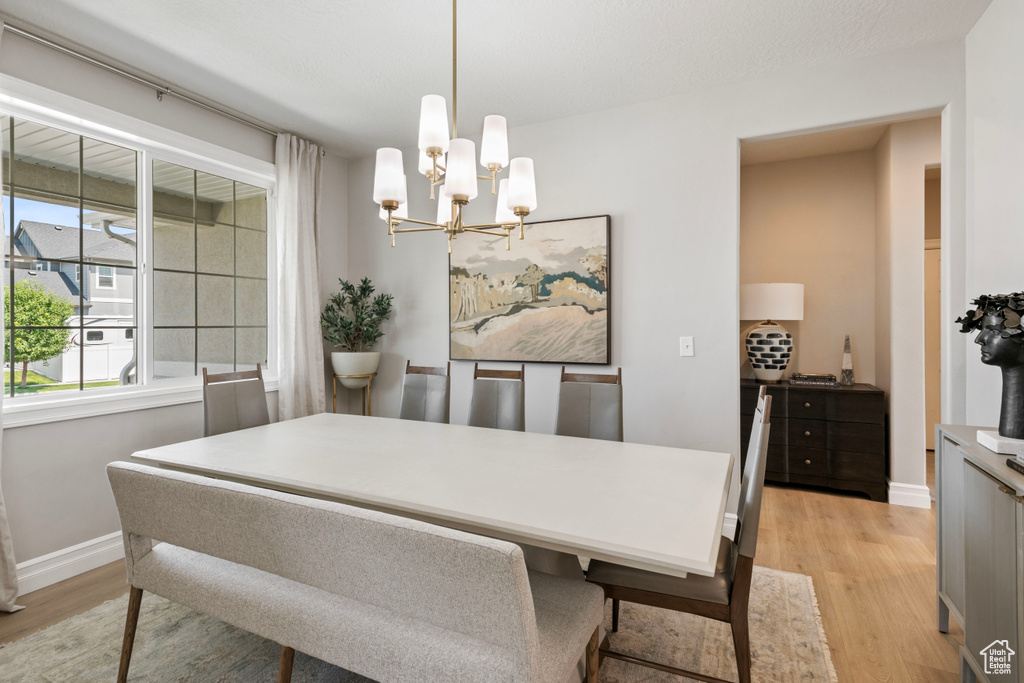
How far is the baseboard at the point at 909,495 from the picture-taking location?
3461mm

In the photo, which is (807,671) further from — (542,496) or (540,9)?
(540,9)

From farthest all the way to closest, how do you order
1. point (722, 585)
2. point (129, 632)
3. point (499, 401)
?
point (499, 401) → point (129, 632) → point (722, 585)

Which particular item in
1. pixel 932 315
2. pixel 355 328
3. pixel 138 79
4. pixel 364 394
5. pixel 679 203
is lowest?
pixel 364 394

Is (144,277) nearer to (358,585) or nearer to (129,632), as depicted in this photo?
(129,632)

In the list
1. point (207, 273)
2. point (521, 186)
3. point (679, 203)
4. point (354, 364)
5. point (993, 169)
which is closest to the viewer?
point (521, 186)

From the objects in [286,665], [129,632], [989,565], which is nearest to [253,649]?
[129,632]

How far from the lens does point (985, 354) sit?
5.53 ft

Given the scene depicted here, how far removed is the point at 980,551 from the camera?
62.7 inches

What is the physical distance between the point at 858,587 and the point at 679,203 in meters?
2.26

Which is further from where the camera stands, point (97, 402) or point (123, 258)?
point (123, 258)

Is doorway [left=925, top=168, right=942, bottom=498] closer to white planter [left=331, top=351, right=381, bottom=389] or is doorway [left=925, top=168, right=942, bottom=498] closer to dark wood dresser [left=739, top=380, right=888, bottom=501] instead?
dark wood dresser [left=739, top=380, right=888, bottom=501]

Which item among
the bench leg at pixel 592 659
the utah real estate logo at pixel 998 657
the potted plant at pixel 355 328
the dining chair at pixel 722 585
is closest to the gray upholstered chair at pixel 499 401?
the dining chair at pixel 722 585

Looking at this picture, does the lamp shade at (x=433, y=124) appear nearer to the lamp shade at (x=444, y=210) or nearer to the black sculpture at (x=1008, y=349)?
the lamp shade at (x=444, y=210)

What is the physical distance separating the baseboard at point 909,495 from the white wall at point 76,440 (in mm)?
4688
